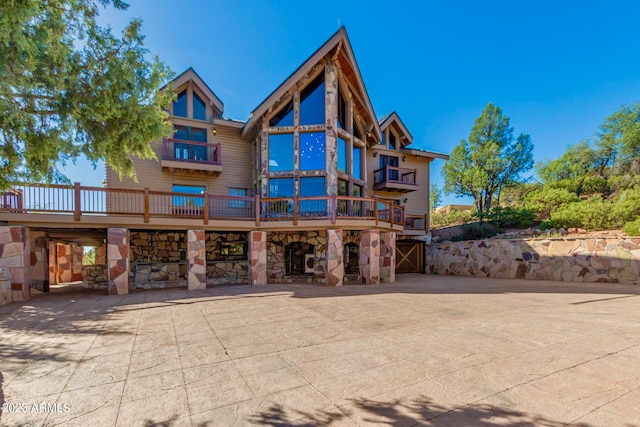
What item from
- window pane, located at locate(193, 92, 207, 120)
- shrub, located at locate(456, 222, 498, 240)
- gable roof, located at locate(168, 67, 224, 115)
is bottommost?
shrub, located at locate(456, 222, 498, 240)

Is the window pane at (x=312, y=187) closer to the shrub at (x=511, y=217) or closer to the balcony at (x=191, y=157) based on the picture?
the balcony at (x=191, y=157)

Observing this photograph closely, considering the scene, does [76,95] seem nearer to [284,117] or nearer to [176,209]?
[176,209]

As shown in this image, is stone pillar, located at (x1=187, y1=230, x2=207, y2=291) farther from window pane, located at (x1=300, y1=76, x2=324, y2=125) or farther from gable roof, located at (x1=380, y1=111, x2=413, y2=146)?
gable roof, located at (x1=380, y1=111, x2=413, y2=146)

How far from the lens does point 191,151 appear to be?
13.6 m

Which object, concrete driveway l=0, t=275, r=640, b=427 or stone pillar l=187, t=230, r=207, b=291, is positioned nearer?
concrete driveway l=0, t=275, r=640, b=427

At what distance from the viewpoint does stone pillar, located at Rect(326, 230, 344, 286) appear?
1082 cm

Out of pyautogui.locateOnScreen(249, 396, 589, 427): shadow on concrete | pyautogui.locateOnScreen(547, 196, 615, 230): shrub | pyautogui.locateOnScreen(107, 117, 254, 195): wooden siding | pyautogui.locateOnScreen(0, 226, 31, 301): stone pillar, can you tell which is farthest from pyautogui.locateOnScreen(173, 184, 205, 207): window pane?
pyautogui.locateOnScreen(547, 196, 615, 230): shrub

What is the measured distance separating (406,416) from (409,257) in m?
16.3

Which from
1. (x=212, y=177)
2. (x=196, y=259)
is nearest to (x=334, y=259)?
(x=196, y=259)

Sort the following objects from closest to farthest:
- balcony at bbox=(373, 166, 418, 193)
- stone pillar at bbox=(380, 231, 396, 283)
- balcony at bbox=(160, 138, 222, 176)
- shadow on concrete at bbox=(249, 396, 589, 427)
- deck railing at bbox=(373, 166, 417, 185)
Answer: shadow on concrete at bbox=(249, 396, 589, 427) → stone pillar at bbox=(380, 231, 396, 283) → balcony at bbox=(160, 138, 222, 176) → balcony at bbox=(373, 166, 418, 193) → deck railing at bbox=(373, 166, 417, 185)

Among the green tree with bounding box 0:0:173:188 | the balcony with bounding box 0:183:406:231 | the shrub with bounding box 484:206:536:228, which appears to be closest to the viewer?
the green tree with bounding box 0:0:173:188

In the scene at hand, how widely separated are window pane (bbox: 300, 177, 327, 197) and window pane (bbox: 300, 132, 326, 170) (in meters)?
0.58

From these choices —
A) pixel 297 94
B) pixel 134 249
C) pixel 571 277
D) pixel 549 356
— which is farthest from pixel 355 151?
pixel 549 356

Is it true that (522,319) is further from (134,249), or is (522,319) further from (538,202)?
(538,202)
